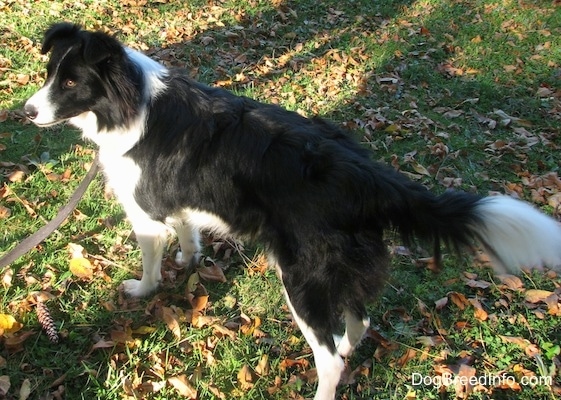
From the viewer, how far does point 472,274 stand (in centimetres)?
346

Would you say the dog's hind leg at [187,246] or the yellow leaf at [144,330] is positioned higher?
the dog's hind leg at [187,246]

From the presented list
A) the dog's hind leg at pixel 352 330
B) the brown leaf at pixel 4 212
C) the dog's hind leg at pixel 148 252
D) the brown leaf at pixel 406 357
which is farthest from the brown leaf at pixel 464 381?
the brown leaf at pixel 4 212

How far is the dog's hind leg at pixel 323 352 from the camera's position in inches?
94.3

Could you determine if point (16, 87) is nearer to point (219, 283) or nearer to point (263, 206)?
point (219, 283)

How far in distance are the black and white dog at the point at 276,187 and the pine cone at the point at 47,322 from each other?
2.95 feet

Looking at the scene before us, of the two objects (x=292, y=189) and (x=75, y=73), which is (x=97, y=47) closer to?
(x=75, y=73)

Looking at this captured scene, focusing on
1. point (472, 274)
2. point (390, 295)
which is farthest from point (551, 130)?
point (390, 295)

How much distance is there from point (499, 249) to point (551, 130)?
13.7 feet

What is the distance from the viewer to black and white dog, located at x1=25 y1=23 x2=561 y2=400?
2039 mm

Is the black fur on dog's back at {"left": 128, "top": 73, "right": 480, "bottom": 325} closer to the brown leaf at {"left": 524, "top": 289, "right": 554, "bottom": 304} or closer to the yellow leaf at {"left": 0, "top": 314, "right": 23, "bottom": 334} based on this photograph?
the yellow leaf at {"left": 0, "top": 314, "right": 23, "bottom": 334}

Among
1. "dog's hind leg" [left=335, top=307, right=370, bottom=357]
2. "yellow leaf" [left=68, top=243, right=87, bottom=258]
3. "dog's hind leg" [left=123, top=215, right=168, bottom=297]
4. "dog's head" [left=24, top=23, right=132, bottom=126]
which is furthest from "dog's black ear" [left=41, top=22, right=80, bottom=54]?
"dog's hind leg" [left=335, top=307, right=370, bottom=357]

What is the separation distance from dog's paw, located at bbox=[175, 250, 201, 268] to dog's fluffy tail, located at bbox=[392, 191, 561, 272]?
1816 millimetres

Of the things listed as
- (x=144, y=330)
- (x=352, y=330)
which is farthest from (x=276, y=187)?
(x=144, y=330)

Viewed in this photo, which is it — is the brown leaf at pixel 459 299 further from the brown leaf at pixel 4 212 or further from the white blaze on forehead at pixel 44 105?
the brown leaf at pixel 4 212
